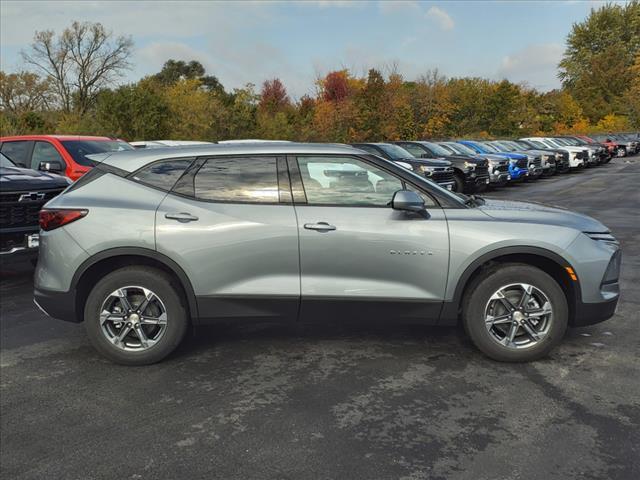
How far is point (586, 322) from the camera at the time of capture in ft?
14.1

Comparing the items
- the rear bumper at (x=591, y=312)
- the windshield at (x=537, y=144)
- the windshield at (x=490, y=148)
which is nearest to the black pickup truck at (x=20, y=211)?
the rear bumper at (x=591, y=312)

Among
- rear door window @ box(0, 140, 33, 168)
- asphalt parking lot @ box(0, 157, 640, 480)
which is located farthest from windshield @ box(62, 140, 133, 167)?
asphalt parking lot @ box(0, 157, 640, 480)

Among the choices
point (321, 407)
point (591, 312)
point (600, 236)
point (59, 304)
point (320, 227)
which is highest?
point (320, 227)

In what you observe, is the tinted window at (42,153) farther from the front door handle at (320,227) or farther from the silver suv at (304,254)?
the front door handle at (320,227)

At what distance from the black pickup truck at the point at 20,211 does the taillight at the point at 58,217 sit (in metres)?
2.50

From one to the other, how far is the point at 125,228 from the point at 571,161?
89.3 feet

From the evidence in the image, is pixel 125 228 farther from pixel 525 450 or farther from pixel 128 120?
pixel 128 120

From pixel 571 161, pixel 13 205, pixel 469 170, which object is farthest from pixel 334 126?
pixel 13 205

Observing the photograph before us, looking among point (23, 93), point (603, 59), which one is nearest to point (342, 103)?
point (23, 93)

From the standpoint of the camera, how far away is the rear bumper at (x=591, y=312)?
4230 mm

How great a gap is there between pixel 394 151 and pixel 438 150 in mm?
2534

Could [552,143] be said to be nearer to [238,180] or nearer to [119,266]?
[238,180]

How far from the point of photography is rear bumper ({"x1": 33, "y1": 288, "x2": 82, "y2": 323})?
14.3ft

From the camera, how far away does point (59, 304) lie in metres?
4.38
